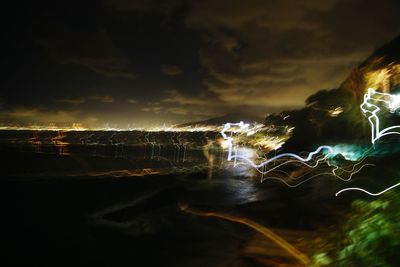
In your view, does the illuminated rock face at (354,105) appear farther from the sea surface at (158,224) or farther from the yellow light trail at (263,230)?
the yellow light trail at (263,230)

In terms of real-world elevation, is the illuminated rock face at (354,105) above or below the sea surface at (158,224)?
above

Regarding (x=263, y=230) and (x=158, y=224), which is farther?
(x=158, y=224)

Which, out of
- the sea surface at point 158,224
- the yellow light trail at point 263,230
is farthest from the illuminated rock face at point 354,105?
the yellow light trail at point 263,230

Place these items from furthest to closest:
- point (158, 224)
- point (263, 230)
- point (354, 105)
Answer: point (354, 105) → point (158, 224) → point (263, 230)

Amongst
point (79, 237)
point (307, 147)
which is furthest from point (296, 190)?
point (307, 147)

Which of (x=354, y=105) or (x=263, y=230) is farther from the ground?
(x=354, y=105)

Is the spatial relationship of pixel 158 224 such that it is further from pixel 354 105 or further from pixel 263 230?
pixel 354 105

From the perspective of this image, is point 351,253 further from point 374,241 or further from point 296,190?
point 296,190

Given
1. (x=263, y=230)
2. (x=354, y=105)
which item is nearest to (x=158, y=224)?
(x=263, y=230)
